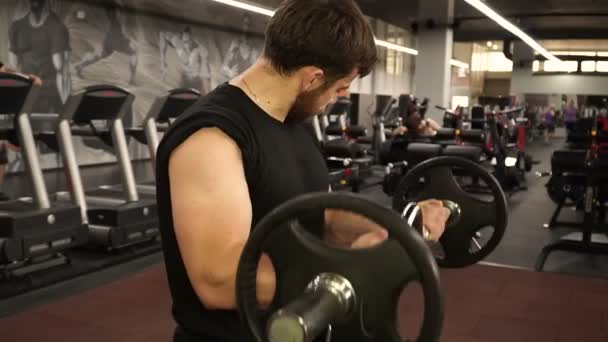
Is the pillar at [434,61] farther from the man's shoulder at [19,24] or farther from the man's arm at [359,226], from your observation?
the man's arm at [359,226]

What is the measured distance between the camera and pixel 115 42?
711 cm

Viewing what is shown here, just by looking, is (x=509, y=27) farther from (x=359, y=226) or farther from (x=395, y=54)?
(x=359, y=226)

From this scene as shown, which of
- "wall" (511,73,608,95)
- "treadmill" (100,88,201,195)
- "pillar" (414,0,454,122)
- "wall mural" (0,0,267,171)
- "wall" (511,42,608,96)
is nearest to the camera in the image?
"treadmill" (100,88,201,195)

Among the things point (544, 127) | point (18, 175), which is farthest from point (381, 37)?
point (18, 175)

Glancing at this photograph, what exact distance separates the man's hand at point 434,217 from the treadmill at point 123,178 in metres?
3.19

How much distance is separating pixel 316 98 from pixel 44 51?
5.97m

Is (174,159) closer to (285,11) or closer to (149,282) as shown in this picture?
(285,11)

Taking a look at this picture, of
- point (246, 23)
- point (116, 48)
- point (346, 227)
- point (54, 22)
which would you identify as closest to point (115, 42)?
point (116, 48)

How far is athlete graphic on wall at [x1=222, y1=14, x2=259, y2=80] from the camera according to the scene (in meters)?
9.22

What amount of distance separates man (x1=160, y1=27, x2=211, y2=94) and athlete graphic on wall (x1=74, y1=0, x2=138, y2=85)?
1.88 feet

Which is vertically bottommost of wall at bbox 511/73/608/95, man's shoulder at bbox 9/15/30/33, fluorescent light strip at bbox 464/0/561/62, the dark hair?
the dark hair

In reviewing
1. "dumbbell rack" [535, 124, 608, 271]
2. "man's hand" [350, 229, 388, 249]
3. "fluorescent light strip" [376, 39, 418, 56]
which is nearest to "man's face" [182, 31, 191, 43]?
"fluorescent light strip" [376, 39, 418, 56]

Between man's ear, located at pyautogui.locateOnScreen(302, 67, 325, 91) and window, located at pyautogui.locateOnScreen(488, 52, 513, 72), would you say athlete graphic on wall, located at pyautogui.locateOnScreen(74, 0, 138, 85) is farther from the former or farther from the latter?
window, located at pyautogui.locateOnScreen(488, 52, 513, 72)

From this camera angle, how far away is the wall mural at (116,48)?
6059 millimetres
